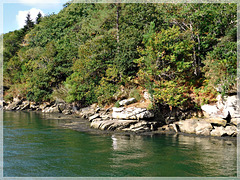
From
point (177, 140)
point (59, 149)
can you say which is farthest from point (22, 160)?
point (177, 140)

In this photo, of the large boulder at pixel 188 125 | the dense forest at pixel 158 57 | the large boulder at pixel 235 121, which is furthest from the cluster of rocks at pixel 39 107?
the large boulder at pixel 235 121

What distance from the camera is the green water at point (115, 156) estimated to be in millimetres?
12516

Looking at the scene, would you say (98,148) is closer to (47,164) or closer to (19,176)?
(47,164)

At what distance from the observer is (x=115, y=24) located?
119 ft

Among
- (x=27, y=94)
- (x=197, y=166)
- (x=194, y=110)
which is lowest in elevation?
(x=197, y=166)

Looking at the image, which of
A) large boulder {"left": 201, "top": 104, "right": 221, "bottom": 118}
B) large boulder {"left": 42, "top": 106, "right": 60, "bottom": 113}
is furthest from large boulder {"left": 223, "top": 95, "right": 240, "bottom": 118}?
large boulder {"left": 42, "top": 106, "right": 60, "bottom": 113}

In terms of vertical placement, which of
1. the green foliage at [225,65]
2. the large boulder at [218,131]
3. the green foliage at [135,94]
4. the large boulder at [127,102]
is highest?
the green foliage at [225,65]

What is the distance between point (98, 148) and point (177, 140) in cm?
663

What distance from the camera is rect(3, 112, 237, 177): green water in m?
12.5

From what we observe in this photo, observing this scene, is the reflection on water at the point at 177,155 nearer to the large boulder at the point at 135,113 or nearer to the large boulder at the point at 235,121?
the large boulder at the point at 235,121

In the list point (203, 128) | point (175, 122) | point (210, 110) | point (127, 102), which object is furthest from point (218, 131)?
point (127, 102)

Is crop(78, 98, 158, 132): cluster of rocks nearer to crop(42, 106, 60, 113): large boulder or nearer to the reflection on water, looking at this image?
the reflection on water

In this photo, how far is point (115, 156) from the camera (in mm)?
15094

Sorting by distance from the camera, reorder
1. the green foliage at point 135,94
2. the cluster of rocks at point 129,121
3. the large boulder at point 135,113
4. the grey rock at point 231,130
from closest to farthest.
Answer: the grey rock at point 231,130, the cluster of rocks at point 129,121, the large boulder at point 135,113, the green foliage at point 135,94
